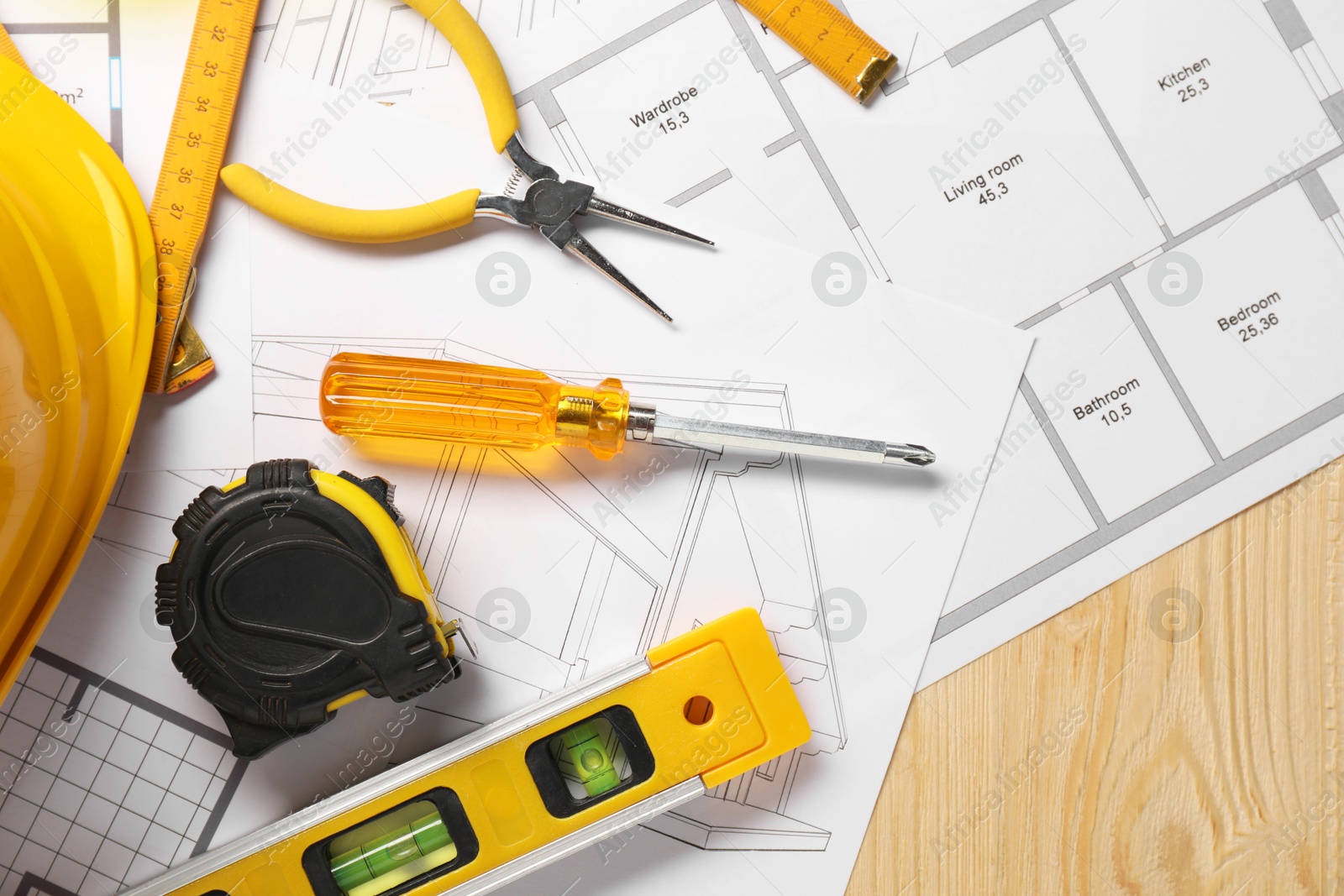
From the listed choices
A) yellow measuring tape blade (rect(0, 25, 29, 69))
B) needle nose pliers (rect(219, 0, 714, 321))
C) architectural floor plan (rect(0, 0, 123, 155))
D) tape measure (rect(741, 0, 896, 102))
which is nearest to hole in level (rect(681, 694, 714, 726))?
needle nose pliers (rect(219, 0, 714, 321))

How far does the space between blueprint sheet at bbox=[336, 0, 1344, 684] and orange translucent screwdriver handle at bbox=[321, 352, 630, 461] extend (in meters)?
0.24

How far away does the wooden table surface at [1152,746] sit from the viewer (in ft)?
2.89

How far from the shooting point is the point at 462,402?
2.64ft

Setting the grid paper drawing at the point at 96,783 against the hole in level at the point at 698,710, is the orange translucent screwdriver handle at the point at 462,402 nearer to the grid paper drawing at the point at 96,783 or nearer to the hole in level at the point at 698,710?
the hole in level at the point at 698,710

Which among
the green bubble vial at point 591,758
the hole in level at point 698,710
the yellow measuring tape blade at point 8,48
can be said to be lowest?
the green bubble vial at point 591,758

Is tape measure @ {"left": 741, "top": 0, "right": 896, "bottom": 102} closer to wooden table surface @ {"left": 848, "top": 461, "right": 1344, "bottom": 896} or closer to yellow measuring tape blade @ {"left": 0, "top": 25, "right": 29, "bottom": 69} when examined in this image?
wooden table surface @ {"left": 848, "top": 461, "right": 1344, "bottom": 896}

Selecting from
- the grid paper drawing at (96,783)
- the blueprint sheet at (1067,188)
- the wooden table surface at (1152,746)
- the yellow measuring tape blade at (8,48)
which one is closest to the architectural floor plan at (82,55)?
the yellow measuring tape blade at (8,48)

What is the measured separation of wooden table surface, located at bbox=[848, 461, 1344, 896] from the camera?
882mm

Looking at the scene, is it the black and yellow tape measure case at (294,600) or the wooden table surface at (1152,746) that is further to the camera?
the wooden table surface at (1152,746)

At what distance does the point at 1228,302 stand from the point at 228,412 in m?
1.04

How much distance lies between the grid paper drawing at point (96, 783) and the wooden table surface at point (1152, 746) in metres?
0.68

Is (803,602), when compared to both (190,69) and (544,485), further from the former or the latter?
(190,69)

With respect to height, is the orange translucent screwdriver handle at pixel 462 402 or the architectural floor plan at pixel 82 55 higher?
the architectural floor plan at pixel 82 55

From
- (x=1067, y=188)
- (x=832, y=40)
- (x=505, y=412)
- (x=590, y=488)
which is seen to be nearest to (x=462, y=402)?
(x=505, y=412)
